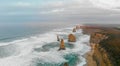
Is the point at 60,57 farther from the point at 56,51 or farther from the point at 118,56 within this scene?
the point at 118,56

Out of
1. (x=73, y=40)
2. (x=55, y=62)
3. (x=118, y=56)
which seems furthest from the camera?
(x=73, y=40)

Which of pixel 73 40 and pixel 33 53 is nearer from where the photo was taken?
pixel 33 53

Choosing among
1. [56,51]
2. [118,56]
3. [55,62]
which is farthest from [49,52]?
[118,56]

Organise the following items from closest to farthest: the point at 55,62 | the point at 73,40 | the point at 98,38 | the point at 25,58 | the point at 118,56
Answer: the point at 118,56, the point at 55,62, the point at 25,58, the point at 98,38, the point at 73,40

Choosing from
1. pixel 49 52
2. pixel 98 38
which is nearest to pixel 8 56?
pixel 49 52

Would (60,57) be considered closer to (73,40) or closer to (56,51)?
(56,51)

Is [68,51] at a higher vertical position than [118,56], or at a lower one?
lower

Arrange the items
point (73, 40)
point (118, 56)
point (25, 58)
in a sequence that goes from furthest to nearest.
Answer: point (73, 40), point (25, 58), point (118, 56)

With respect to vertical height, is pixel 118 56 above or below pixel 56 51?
above

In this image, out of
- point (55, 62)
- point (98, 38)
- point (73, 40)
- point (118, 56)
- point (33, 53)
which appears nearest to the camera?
point (118, 56)
